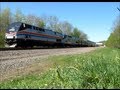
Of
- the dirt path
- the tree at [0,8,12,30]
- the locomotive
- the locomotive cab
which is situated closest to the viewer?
the dirt path

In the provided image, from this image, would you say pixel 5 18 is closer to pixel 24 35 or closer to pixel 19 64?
pixel 24 35

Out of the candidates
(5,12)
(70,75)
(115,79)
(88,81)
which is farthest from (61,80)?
(5,12)

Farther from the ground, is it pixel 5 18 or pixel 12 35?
pixel 5 18

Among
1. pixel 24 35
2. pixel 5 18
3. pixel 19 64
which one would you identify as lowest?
pixel 19 64

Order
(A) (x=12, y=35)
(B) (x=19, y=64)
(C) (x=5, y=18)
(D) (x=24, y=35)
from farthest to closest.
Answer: (C) (x=5, y=18) < (D) (x=24, y=35) < (A) (x=12, y=35) < (B) (x=19, y=64)

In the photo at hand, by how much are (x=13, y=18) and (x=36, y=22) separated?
11909 mm

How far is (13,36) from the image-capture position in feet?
122

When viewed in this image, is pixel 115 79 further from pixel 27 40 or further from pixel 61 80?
pixel 27 40

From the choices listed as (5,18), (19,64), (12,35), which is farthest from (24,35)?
(5,18)

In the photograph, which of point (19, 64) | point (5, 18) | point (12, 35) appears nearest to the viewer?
point (19, 64)

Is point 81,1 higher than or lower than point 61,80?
higher

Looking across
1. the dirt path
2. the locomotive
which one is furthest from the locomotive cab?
the dirt path

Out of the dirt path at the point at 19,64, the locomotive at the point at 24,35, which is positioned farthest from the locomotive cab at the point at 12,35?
the dirt path at the point at 19,64

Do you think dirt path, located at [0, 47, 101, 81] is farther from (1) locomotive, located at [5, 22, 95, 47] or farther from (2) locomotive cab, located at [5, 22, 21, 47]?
(1) locomotive, located at [5, 22, 95, 47]
